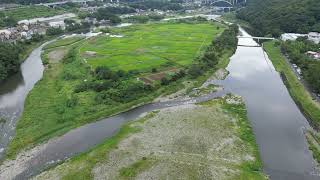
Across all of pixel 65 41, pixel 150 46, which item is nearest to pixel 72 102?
A: pixel 150 46

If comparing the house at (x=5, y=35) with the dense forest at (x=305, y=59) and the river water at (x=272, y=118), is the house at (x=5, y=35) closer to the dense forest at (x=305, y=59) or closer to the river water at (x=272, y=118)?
the river water at (x=272, y=118)

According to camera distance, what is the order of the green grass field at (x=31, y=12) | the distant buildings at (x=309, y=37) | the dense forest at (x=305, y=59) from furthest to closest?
the green grass field at (x=31, y=12), the distant buildings at (x=309, y=37), the dense forest at (x=305, y=59)

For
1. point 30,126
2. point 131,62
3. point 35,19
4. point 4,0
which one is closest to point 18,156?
point 30,126

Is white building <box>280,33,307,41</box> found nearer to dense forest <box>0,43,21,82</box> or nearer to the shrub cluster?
the shrub cluster

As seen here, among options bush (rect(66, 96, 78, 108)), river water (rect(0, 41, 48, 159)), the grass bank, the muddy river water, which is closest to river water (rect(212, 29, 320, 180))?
the muddy river water

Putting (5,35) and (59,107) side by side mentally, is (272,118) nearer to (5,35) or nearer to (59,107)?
(59,107)

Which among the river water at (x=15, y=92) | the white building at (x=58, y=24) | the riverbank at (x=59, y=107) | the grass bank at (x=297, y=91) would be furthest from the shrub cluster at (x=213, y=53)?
the white building at (x=58, y=24)
